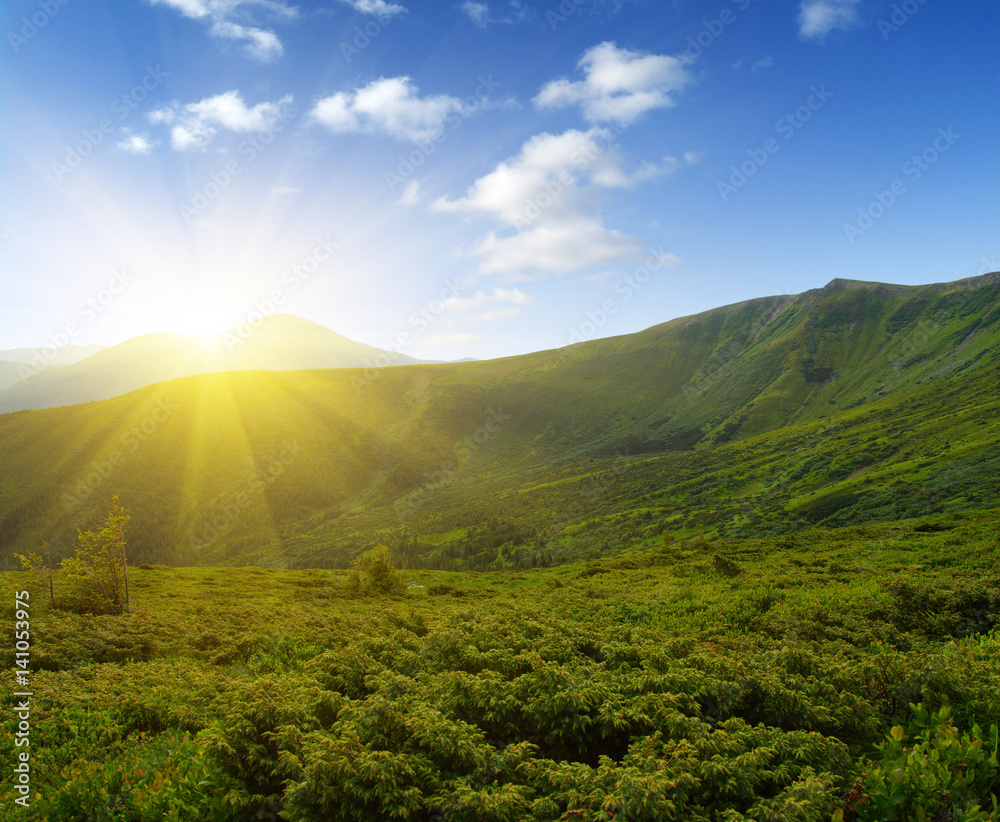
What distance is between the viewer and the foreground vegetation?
6.40 m

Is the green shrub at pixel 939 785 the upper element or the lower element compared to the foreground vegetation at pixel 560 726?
upper

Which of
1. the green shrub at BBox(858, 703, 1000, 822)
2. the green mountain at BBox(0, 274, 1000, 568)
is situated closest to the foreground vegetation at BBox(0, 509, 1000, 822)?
the green shrub at BBox(858, 703, 1000, 822)

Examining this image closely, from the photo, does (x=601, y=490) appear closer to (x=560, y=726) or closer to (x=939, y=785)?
(x=560, y=726)

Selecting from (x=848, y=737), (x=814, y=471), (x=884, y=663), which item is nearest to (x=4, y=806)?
(x=848, y=737)

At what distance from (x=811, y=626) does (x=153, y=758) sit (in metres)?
19.6

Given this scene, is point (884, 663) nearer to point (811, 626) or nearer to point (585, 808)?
point (811, 626)

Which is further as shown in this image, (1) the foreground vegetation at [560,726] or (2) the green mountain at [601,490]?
(2) the green mountain at [601,490]

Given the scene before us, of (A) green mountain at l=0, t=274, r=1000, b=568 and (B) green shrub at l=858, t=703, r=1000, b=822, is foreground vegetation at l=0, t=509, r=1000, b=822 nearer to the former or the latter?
(B) green shrub at l=858, t=703, r=1000, b=822

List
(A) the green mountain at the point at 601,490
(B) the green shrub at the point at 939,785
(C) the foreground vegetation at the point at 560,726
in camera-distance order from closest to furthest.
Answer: (B) the green shrub at the point at 939,785 → (C) the foreground vegetation at the point at 560,726 → (A) the green mountain at the point at 601,490

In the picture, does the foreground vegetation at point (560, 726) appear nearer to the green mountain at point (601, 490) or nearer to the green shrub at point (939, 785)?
the green shrub at point (939, 785)

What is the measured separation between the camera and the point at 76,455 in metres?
190

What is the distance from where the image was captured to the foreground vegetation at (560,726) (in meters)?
6.40

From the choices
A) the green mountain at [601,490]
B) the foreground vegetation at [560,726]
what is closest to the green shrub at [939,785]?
A: the foreground vegetation at [560,726]

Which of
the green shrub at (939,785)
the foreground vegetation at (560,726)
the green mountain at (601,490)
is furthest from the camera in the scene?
the green mountain at (601,490)
